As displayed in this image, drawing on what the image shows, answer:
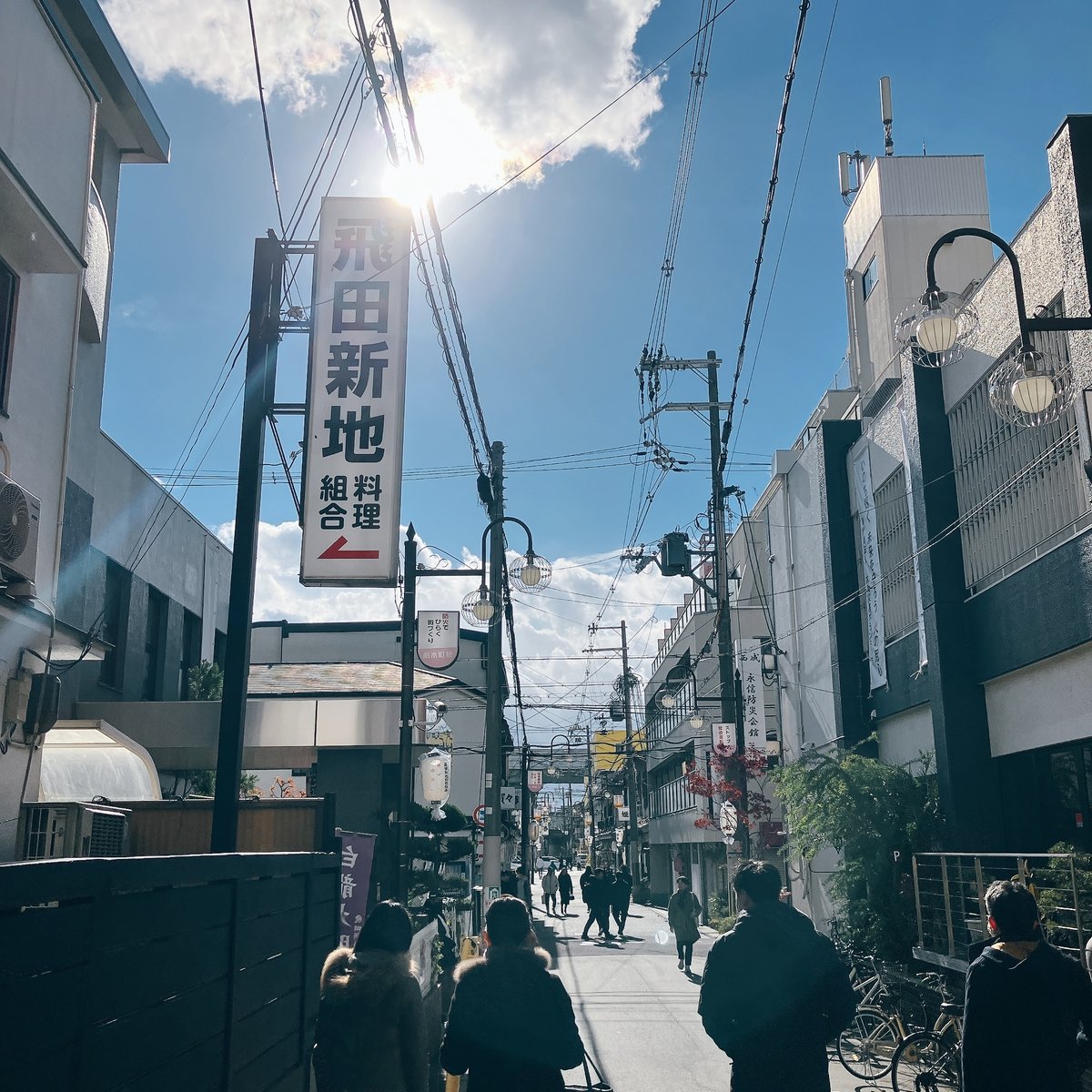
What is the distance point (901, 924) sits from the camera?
1414cm

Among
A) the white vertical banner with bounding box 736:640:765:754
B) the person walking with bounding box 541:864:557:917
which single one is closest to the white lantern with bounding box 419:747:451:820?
the white vertical banner with bounding box 736:640:765:754

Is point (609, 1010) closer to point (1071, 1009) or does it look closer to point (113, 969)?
point (1071, 1009)

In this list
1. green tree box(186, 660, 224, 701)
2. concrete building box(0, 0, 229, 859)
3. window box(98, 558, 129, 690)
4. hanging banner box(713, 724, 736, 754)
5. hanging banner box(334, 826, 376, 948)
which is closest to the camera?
concrete building box(0, 0, 229, 859)

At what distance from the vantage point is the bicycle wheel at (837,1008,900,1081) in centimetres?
1120

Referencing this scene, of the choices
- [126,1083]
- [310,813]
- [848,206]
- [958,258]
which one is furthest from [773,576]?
[126,1083]

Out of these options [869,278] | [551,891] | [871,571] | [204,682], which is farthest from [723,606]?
[551,891]

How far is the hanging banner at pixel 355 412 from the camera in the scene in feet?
34.0

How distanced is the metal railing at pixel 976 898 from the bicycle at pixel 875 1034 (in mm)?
634

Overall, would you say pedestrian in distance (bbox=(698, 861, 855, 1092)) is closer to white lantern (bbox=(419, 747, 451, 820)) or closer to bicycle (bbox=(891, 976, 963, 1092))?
bicycle (bbox=(891, 976, 963, 1092))

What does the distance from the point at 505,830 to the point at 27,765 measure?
142ft

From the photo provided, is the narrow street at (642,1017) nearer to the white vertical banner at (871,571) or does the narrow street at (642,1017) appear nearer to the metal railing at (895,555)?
the white vertical banner at (871,571)

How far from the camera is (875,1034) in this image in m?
11.6

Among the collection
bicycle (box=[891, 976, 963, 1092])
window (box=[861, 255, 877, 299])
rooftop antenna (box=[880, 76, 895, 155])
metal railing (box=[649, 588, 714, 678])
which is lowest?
bicycle (box=[891, 976, 963, 1092])

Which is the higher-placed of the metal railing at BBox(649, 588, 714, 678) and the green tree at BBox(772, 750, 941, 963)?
the metal railing at BBox(649, 588, 714, 678)
